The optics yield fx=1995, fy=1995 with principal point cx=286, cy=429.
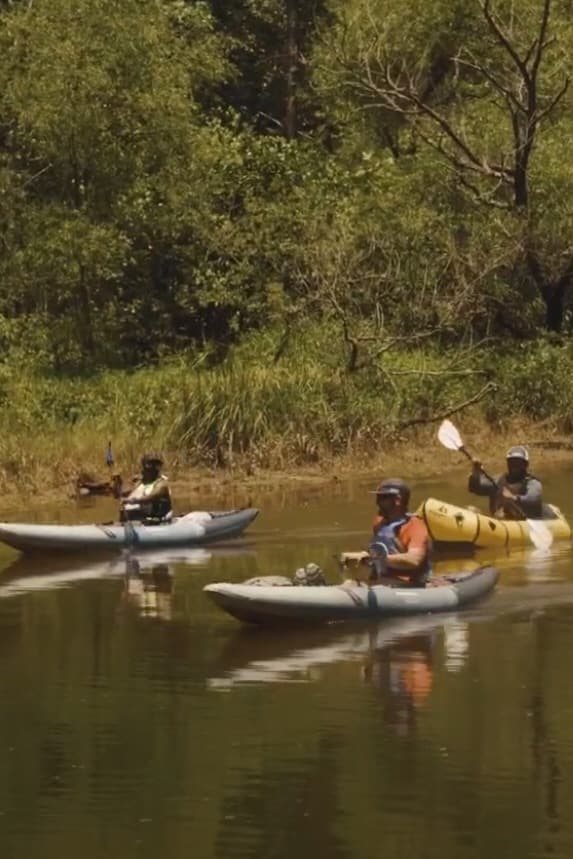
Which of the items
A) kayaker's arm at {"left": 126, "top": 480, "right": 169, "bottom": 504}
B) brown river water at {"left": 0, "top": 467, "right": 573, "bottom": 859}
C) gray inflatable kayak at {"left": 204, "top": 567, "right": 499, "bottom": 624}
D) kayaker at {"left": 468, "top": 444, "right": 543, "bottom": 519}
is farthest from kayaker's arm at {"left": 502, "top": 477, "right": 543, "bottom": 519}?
gray inflatable kayak at {"left": 204, "top": 567, "right": 499, "bottom": 624}

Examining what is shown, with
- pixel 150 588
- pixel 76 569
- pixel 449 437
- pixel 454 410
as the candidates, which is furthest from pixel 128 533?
pixel 454 410

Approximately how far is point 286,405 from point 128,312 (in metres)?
7.96

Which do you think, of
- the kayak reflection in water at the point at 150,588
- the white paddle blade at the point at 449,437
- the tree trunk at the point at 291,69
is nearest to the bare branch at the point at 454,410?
the white paddle blade at the point at 449,437

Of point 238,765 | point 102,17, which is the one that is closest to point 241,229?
point 102,17

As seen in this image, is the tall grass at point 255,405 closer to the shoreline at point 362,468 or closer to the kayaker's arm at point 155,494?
the shoreline at point 362,468

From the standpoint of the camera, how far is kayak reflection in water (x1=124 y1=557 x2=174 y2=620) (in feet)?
50.2

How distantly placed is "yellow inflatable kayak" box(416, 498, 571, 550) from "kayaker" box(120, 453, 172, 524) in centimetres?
241

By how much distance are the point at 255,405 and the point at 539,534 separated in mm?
6793

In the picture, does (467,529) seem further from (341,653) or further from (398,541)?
(341,653)

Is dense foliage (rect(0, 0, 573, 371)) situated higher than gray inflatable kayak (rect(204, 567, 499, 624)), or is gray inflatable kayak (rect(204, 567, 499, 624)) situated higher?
dense foliage (rect(0, 0, 573, 371))

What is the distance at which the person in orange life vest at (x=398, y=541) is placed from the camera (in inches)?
562

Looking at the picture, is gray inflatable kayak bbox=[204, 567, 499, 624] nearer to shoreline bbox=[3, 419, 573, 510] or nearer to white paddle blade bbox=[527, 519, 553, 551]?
white paddle blade bbox=[527, 519, 553, 551]

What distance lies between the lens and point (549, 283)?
97.8ft

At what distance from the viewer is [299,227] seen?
98.6 feet
